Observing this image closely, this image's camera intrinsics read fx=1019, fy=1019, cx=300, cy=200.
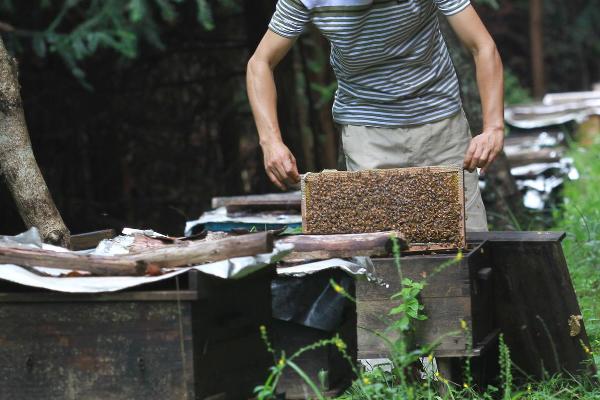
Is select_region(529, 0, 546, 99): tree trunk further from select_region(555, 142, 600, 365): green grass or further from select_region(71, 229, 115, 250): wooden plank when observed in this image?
select_region(71, 229, 115, 250): wooden plank

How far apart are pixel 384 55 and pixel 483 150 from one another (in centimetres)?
85

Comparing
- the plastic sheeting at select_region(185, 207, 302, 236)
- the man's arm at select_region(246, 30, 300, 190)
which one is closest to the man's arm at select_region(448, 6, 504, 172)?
the man's arm at select_region(246, 30, 300, 190)

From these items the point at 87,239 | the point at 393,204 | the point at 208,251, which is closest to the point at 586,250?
the point at 393,204

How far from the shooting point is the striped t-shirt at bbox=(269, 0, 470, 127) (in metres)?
4.89

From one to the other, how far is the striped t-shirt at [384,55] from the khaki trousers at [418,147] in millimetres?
49

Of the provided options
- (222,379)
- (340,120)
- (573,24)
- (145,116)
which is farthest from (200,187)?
(573,24)

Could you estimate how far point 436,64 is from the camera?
16.9 ft

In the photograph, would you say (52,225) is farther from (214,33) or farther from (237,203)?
(214,33)

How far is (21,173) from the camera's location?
4500 millimetres

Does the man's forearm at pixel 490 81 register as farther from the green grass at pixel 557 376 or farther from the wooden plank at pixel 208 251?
the wooden plank at pixel 208 251

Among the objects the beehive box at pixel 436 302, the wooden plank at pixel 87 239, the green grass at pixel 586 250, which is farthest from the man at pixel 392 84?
the green grass at pixel 586 250

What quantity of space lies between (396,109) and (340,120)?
13.4 inches

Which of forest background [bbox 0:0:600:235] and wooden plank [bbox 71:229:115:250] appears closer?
wooden plank [bbox 71:229:115:250]

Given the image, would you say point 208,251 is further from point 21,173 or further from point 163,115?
point 163,115
